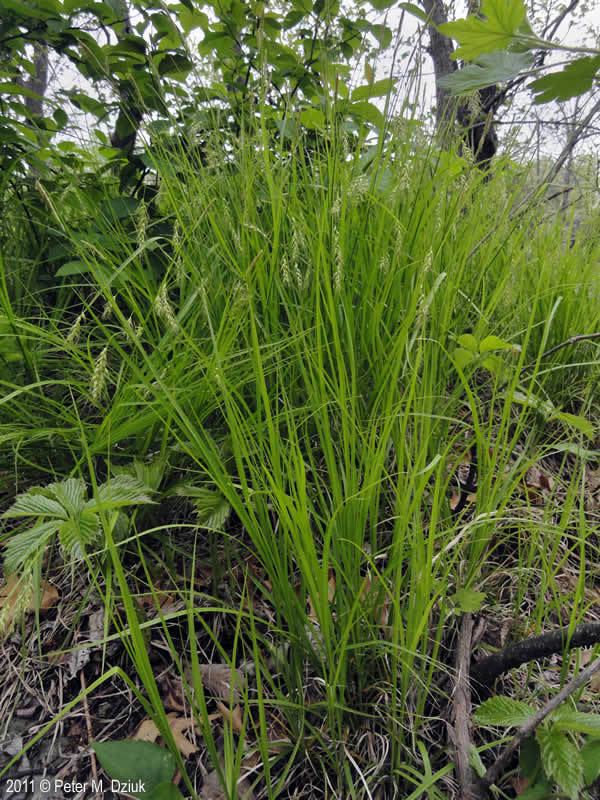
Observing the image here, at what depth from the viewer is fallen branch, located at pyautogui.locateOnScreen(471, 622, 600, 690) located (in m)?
0.67

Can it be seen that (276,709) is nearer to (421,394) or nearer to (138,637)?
(138,637)

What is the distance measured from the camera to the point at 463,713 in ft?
2.39

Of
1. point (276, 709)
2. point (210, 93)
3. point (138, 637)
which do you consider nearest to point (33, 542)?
point (138, 637)

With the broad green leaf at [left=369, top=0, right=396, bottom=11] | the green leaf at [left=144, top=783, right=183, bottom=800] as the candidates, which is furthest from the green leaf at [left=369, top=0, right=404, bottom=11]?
the green leaf at [left=144, top=783, right=183, bottom=800]

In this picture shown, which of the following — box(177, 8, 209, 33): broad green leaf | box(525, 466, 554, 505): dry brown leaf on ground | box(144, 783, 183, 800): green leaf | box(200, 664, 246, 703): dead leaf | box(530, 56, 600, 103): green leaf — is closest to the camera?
box(530, 56, 600, 103): green leaf

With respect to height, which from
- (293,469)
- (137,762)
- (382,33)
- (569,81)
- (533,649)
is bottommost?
(137,762)

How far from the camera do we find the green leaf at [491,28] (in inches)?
21.4

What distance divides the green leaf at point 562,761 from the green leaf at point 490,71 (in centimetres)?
80

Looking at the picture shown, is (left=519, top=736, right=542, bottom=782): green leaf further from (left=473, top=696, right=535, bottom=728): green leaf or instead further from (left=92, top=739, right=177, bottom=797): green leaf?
(left=92, top=739, right=177, bottom=797): green leaf

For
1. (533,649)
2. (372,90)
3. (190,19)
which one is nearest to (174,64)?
(190,19)

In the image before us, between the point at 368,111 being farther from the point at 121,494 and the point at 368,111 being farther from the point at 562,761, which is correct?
the point at 562,761

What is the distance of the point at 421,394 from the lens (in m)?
0.96

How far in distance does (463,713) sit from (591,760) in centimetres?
17

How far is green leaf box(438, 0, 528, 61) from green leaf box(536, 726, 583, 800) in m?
0.83
